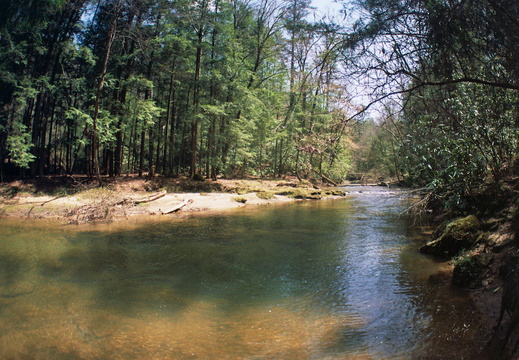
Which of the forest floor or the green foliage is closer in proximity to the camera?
the forest floor

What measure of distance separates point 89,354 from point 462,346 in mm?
4957

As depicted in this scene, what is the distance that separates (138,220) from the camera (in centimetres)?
1336

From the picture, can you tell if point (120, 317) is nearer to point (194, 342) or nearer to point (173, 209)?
point (194, 342)

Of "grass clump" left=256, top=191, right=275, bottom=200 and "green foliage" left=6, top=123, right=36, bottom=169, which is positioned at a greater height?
"green foliage" left=6, top=123, right=36, bottom=169

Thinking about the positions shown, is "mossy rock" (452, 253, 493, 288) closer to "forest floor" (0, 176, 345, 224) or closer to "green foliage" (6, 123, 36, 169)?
"forest floor" (0, 176, 345, 224)

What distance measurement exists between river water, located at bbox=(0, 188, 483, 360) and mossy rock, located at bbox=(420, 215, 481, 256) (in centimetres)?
54

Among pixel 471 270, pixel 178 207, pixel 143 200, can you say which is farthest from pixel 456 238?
pixel 143 200

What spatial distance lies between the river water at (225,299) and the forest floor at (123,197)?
295 cm

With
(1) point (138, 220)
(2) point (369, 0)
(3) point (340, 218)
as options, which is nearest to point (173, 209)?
(1) point (138, 220)

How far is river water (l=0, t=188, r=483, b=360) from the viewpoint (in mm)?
4277

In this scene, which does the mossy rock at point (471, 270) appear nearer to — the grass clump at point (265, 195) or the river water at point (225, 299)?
the river water at point (225, 299)

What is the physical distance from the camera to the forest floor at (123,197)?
1330 centimetres

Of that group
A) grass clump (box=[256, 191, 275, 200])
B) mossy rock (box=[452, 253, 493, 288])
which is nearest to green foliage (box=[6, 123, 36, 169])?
grass clump (box=[256, 191, 275, 200])

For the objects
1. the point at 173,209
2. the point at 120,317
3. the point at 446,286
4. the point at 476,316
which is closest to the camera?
the point at 476,316
